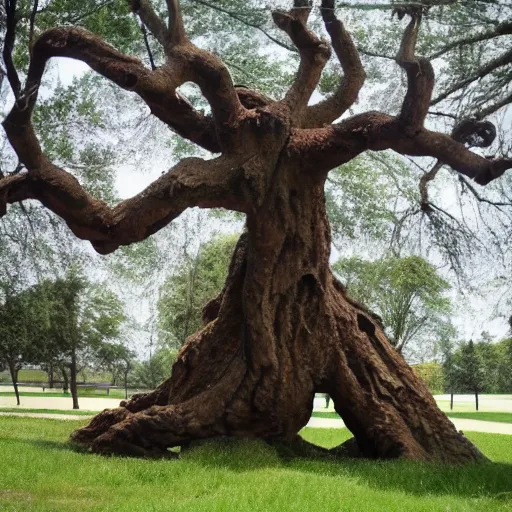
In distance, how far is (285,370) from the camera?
9.78 metres

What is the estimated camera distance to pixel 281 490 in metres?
6.33

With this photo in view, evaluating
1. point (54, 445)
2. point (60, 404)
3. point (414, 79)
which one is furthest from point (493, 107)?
point (60, 404)

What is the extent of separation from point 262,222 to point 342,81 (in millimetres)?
3240

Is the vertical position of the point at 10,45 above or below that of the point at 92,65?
above

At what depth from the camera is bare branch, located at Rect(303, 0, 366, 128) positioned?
1072 cm

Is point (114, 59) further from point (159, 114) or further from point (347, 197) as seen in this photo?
point (347, 197)

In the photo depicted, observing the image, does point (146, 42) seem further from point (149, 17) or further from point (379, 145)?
point (379, 145)

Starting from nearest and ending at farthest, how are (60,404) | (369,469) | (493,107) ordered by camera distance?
(369,469) → (493,107) → (60,404)

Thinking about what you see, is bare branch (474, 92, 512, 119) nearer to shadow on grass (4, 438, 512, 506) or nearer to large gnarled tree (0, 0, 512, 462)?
large gnarled tree (0, 0, 512, 462)

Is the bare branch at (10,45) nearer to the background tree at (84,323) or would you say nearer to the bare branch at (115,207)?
the bare branch at (115,207)

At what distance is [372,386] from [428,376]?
36.8 m

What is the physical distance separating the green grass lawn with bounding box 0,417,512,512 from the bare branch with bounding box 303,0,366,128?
5.56 m

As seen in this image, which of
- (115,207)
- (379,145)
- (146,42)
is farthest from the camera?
(146,42)

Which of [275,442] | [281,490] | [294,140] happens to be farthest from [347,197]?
[281,490]
